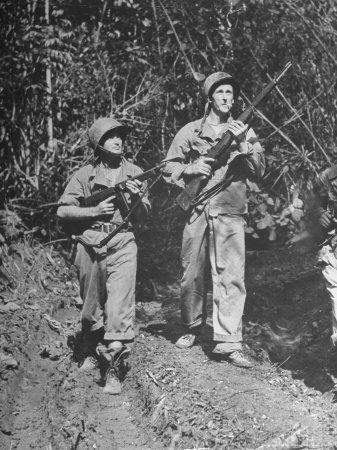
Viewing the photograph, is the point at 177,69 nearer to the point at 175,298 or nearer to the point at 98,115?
the point at 98,115

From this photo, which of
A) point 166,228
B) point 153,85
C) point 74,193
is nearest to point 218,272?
point 74,193

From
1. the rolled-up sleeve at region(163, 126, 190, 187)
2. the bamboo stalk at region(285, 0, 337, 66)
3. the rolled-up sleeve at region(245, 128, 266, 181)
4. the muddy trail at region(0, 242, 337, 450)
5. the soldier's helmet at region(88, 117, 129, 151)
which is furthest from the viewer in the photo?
the bamboo stalk at region(285, 0, 337, 66)

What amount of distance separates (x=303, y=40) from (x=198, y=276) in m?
4.18

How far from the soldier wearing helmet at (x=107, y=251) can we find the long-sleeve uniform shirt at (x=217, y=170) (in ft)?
1.22

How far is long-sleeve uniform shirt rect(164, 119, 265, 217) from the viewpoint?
6.02 m

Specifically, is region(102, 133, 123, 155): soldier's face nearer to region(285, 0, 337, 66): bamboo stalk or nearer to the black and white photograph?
the black and white photograph

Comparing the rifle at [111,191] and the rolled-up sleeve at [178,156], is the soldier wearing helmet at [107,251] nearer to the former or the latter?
the rifle at [111,191]

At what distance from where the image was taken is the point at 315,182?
8.73m

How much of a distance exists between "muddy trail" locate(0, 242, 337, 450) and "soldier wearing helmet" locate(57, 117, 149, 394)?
1.50 feet

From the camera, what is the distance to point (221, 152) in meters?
6.00

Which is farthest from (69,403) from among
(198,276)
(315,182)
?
(315,182)

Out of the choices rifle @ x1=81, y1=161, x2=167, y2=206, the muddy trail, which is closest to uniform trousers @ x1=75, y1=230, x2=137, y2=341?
rifle @ x1=81, y1=161, x2=167, y2=206

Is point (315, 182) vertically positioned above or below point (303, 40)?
below

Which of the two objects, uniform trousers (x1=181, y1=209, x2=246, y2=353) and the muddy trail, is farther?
uniform trousers (x1=181, y1=209, x2=246, y2=353)
